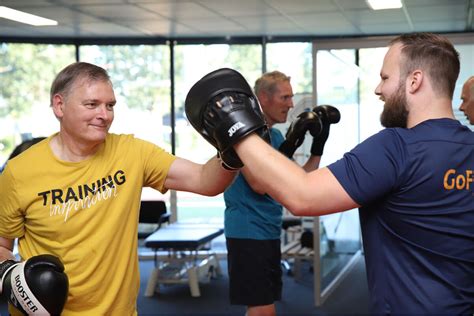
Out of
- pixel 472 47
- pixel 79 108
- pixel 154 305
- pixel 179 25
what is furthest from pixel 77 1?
pixel 79 108

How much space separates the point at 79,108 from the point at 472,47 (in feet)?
11.9

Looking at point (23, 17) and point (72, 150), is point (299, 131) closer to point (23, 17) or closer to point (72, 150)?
point (72, 150)

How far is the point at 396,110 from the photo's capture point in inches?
57.2

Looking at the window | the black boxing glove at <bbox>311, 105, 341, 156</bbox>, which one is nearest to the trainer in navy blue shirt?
the black boxing glove at <bbox>311, 105, 341, 156</bbox>

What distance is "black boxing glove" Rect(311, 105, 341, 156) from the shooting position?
3.52m

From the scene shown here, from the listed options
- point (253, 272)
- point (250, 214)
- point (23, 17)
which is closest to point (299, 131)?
point (250, 214)

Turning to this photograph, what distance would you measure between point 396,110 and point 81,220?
972 mm

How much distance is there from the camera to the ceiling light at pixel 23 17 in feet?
17.9

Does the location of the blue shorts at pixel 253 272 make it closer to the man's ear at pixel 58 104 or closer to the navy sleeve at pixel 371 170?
the man's ear at pixel 58 104

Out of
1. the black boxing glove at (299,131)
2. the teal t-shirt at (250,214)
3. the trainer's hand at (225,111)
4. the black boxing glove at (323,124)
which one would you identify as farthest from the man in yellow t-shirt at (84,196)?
the black boxing glove at (323,124)

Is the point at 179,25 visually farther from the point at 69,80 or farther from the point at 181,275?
the point at 69,80

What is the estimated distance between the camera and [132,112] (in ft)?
25.1

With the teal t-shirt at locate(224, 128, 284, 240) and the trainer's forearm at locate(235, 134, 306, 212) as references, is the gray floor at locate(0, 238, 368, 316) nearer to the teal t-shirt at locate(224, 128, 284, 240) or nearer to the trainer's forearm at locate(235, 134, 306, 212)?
the teal t-shirt at locate(224, 128, 284, 240)

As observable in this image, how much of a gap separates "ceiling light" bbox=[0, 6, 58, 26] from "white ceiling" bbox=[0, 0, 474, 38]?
12cm
